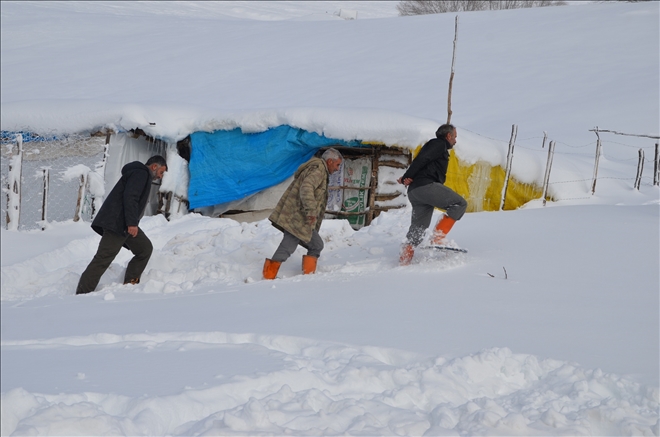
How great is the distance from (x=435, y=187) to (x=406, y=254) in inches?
23.7

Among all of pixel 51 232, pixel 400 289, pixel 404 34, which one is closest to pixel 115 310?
pixel 400 289

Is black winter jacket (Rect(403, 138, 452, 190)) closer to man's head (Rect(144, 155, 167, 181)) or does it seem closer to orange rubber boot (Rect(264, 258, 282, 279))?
orange rubber boot (Rect(264, 258, 282, 279))

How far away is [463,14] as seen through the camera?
2081cm

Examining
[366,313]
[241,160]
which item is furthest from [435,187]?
[241,160]

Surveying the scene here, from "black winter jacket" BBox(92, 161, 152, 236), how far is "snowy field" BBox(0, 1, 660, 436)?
0.52 metres

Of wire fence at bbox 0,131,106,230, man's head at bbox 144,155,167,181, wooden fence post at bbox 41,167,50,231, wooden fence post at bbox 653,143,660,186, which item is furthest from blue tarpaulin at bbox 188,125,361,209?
man's head at bbox 144,155,167,181

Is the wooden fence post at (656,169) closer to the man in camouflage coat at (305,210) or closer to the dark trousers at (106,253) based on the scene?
the man in camouflage coat at (305,210)

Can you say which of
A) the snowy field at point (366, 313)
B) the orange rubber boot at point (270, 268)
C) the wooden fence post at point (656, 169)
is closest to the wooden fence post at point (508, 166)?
the snowy field at point (366, 313)

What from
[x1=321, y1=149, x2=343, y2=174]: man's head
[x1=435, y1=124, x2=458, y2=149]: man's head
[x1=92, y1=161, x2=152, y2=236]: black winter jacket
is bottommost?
[x1=92, y1=161, x2=152, y2=236]: black winter jacket

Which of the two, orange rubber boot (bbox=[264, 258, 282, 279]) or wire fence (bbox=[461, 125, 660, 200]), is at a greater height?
wire fence (bbox=[461, 125, 660, 200])

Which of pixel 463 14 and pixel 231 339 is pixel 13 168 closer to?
pixel 231 339

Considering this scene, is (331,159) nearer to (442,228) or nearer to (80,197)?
(442,228)

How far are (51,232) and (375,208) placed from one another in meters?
4.79

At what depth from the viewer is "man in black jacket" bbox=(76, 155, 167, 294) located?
5.46m
